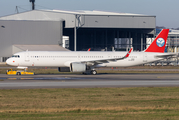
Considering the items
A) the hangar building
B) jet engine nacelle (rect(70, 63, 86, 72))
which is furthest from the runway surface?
the hangar building

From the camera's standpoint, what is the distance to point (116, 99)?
17531mm

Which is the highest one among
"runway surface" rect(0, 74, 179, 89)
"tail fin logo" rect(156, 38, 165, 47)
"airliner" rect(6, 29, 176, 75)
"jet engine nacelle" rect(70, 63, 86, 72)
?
"tail fin logo" rect(156, 38, 165, 47)

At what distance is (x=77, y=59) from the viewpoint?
137ft

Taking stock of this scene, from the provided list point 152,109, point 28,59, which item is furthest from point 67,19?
point 152,109

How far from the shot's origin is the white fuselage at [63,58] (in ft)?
131

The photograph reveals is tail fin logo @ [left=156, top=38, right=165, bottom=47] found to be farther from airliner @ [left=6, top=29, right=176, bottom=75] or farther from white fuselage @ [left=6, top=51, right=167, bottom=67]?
A: white fuselage @ [left=6, top=51, right=167, bottom=67]

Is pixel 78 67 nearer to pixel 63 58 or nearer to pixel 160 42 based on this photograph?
pixel 63 58

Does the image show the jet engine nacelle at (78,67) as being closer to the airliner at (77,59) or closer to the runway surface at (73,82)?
the airliner at (77,59)

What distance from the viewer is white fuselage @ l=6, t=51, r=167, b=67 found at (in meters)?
40.0

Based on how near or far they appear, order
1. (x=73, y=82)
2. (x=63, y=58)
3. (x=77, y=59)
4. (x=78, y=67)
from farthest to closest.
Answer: (x=77, y=59) → (x=63, y=58) → (x=78, y=67) → (x=73, y=82)

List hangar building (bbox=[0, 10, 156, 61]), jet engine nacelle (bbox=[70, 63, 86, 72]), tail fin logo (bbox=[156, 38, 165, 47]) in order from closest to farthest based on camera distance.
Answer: jet engine nacelle (bbox=[70, 63, 86, 72])
tail fin logo (bbox=[156, 38, 165, 47])
hangar building (bbox=[0, 10, 156, 61])

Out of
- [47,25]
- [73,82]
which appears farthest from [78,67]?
[47,25]

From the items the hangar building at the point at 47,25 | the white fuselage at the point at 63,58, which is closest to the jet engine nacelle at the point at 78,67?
the white fuselage at the point at 63,58

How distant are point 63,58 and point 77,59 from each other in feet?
7.12
